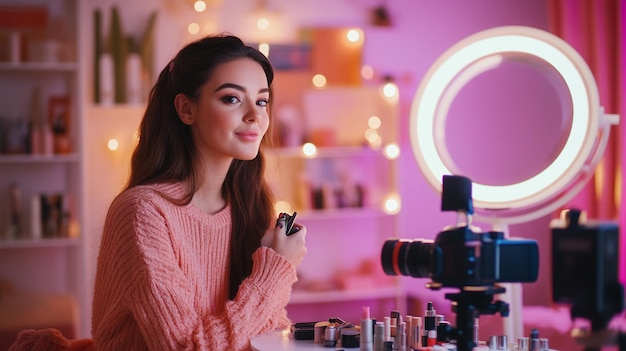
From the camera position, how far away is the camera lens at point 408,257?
4.44 ft

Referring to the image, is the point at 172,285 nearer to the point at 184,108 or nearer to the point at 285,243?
the point at 285,243

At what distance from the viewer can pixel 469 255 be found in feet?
4.20

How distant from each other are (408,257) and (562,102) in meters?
0.46

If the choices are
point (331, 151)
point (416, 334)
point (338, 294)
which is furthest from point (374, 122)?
point (416, 334)

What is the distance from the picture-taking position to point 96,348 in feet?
5.71

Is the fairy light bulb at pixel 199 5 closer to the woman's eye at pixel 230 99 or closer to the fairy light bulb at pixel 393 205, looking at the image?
the fairy light bulb at pixel 393 205

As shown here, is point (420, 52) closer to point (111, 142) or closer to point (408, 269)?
point (111, 142)

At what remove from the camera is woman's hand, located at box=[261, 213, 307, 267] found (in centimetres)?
175

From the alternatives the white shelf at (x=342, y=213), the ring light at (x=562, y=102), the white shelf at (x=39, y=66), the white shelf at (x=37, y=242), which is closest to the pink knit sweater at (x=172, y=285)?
the ring light at (x=562, y=102)

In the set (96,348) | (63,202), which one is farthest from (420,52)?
(96,348)

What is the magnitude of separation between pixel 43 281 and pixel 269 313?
2.45 m

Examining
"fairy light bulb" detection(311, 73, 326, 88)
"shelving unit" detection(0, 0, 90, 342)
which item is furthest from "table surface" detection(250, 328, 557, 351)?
"fairy light bulb" detection(311, 73, 326, 88)

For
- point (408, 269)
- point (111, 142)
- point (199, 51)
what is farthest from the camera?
point (111, 142)

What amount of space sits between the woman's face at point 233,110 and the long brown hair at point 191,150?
32 millimetres
